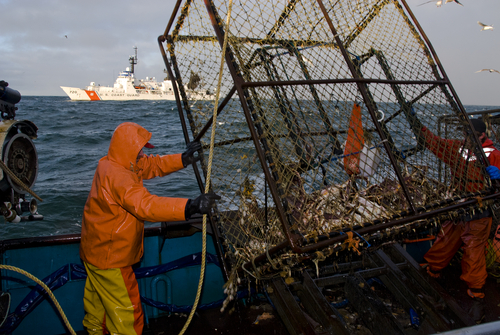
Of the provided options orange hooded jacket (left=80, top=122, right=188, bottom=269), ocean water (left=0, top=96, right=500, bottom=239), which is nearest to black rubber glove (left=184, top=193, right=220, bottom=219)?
orange hooded jacket (left=80, top=122, right=188, bottom=269)

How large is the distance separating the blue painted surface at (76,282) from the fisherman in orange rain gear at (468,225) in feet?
8.28

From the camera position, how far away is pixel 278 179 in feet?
6.23

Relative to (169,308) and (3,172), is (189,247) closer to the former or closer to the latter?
(169,308)

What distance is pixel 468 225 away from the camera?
3.26m

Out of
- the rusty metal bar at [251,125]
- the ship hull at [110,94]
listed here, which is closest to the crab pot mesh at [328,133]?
the rusty metal bar at [251,125]

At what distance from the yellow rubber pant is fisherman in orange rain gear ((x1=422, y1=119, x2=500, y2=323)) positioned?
2947 millimetres

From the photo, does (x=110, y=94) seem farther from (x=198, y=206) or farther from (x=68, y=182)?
(x=198, y=206)

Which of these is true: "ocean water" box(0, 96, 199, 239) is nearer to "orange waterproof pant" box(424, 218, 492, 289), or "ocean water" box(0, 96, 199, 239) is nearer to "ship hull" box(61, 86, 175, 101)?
"orange waterproof pant" box(424, 218, 492, 289)

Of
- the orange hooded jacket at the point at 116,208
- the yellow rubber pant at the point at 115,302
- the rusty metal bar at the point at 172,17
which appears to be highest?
the rusty metal bar at the point at 172,17

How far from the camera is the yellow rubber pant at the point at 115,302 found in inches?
91.8

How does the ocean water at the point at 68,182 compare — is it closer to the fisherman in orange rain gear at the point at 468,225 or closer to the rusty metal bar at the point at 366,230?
Result: the rusty metal bar at the point at 366,230

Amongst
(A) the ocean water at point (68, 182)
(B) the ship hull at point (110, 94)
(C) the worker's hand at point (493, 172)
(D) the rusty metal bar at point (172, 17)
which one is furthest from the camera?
(B) the ship hull at point (110, 94)

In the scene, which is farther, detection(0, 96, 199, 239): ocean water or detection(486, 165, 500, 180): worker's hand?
detection(0, 96, 199, 239): ocean water

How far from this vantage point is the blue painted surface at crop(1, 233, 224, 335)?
281cm
